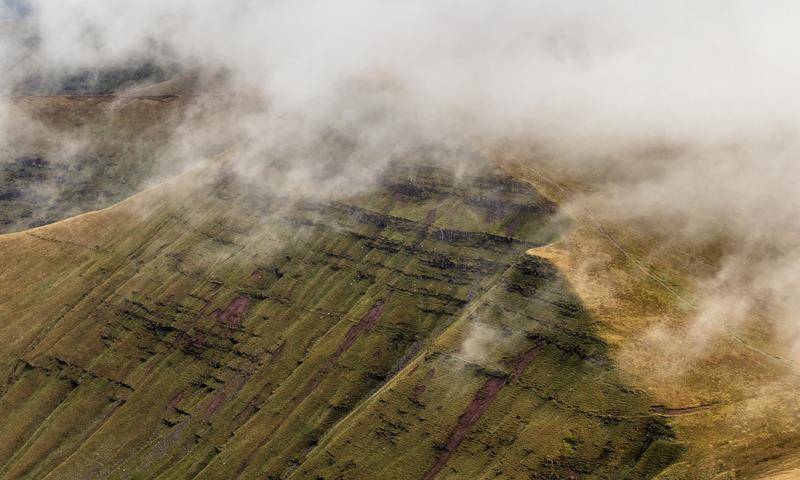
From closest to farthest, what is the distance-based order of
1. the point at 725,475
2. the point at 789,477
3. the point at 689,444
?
the point at 789,477 → the point at 725,475 → the point at 689,444

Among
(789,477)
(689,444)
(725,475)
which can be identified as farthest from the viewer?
(689,444)

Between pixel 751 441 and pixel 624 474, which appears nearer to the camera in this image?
pixel 751 441

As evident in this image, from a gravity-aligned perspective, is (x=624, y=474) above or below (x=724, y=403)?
below

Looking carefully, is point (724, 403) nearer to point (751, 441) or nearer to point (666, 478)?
point (751, 441)

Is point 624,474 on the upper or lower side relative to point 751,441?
lower

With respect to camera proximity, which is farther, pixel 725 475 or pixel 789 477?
pixel 725 475

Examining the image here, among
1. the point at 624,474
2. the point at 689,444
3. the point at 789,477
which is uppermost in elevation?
the point at 789,477

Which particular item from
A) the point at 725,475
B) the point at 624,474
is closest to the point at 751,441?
the point at 725,475

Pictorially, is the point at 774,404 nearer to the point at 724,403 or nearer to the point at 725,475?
the point at 724,403

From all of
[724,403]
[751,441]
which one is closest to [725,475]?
[751,441]
